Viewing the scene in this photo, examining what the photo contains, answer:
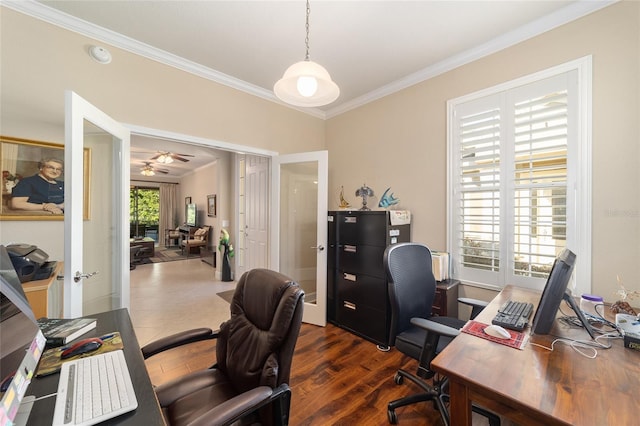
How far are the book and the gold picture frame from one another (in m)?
1.07

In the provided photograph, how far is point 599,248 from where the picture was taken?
1.80 m

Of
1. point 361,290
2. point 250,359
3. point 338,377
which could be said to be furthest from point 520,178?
point 250,359

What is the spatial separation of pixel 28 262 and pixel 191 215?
718cm

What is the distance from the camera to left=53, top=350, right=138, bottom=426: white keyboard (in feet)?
2.24

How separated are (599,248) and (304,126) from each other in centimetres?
331

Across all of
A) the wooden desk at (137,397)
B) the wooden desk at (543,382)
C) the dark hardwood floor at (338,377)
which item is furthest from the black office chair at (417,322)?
the wooden desk at (137,397)

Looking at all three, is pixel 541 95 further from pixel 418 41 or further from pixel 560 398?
pixel 560 398

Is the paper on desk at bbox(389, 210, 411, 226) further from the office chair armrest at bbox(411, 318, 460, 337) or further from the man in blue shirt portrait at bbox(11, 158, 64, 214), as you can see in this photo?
the man in blue shirt portrait at bbox(11, 158, 64, 214)

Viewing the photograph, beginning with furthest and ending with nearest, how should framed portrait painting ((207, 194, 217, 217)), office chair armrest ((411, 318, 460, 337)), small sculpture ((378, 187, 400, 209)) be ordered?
framed portrait painting ((207, 194, 217, 217)) < small sculpture ((378, 187, 400, 209)) < office chair armrest ((411, 318, 460, 337))

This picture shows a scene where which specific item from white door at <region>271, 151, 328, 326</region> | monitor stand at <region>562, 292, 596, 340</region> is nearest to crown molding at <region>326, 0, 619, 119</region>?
white door at <region>271, 151, 328, 326</region>

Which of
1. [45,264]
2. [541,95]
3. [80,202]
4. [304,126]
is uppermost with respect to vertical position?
[304,126]

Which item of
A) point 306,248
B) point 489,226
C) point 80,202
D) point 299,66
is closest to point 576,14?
point 489,226

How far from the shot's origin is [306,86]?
1578mm

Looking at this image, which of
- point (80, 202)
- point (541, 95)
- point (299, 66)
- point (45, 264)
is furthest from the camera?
point (541, 95)
